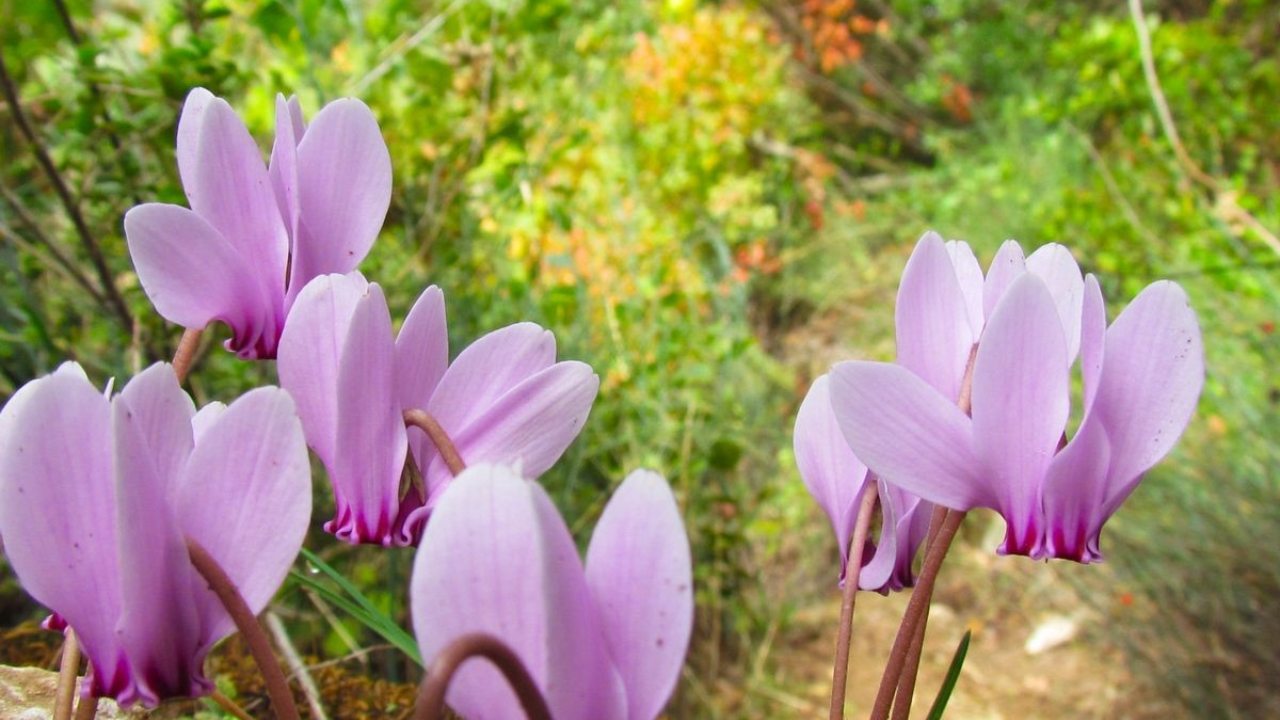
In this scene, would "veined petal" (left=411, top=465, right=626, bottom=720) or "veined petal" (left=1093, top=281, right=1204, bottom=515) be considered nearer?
"veined petal" (left=411, top=465, right=626, bottom=720)

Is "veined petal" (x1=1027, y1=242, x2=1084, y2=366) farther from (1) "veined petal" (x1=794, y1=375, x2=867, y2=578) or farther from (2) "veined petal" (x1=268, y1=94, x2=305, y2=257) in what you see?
(2) "veined petal" (x1=268, y1=94, x2=305, y2=257)

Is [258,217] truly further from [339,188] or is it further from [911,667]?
[911,667]

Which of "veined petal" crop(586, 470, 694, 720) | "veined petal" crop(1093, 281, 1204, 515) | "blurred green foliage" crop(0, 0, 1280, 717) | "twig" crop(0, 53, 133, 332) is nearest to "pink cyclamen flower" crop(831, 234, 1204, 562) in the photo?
"veined petal" crop(1093, 281, 1204, 515)

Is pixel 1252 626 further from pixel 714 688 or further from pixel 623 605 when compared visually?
pixel 623 605

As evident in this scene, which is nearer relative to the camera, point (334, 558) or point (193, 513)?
point (193, 513)

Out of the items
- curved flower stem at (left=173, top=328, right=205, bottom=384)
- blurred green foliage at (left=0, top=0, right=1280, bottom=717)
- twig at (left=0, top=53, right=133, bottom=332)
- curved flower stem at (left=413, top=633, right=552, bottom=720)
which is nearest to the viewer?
curved flower stem at (left=413, top=633, right=552, bottom=720)

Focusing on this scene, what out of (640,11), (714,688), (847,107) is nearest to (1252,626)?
(714,688)

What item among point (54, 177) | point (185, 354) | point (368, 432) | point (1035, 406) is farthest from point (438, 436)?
point (54, 177)
